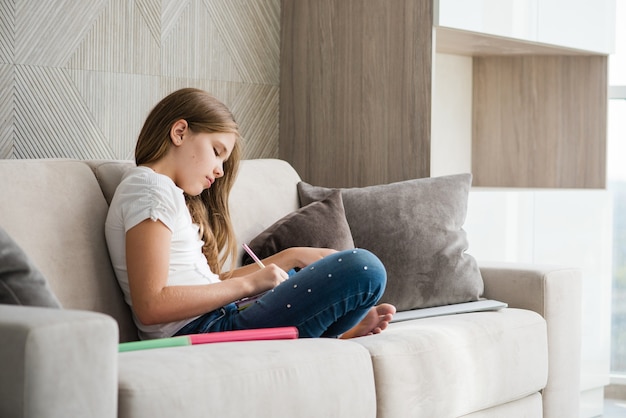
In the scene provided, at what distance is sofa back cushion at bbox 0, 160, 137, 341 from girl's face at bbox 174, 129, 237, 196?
0.65 ft

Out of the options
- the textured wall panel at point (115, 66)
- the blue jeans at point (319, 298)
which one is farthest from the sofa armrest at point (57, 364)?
the textured wall panel at point (115, 66)

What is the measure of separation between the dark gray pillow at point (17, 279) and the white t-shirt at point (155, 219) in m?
0.43

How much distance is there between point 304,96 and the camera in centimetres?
350

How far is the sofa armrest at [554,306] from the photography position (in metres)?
2.76

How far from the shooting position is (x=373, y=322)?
227 centimetres

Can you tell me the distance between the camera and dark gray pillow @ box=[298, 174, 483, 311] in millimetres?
2711

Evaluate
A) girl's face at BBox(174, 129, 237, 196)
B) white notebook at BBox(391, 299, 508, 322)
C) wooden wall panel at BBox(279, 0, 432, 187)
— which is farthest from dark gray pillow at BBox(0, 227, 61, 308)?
wooden wall panel at BBox(279, 0, 432, 187)

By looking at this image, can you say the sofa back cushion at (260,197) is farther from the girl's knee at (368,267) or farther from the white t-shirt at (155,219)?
the girl's knee at (368,267)

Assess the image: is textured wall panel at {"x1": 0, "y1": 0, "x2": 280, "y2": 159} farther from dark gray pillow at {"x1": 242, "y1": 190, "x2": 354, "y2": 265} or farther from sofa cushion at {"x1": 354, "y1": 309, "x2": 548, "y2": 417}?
sofa cushion at {"x1": 354, "y1": 309, "x2": 548, "y2": 417}

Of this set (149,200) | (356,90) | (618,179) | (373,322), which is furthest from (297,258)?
(618,179)

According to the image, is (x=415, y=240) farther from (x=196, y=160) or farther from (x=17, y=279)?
(x=17, y=279)

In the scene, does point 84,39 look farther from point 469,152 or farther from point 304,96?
point 469,152

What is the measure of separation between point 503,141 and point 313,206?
1.54 meters

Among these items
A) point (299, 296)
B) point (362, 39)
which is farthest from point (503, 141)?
point (299, 296)
